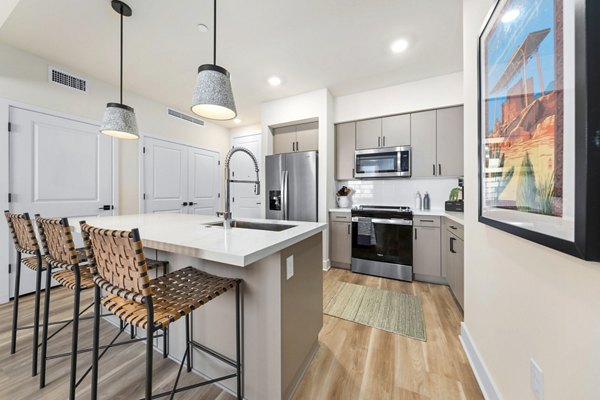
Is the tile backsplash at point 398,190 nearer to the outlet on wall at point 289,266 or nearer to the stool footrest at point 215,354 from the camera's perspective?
the outlet on wall at point 289,266

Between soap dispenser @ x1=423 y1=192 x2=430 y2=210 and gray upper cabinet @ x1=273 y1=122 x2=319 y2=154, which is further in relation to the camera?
gray upper cabinet @ x1=273 y1=122 x2=319 y2=154

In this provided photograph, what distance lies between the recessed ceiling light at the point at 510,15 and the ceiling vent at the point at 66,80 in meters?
4.30

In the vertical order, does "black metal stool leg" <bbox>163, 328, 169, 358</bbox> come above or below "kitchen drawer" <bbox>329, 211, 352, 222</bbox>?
below

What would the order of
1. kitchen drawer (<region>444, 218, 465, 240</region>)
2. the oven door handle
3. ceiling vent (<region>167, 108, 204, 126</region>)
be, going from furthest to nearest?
1. ceiling vent (<region>167, 108, 204, 126</region>)
2. the oven door handle
3. kitchen drawer (<region>444, 218, 465, 240</region>)

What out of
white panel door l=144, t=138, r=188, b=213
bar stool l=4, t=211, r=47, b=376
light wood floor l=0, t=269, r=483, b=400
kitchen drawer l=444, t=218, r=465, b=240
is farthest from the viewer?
white panel door l=144, t=138, r=188, b=213

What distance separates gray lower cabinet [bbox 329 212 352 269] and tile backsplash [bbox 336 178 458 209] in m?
0.58

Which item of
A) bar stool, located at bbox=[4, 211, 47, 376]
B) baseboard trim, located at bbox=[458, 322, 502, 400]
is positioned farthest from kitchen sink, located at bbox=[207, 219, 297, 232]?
baseboard trim, located at bbox=[458, 322, 502, 400]

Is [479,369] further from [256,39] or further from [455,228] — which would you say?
[256,39]

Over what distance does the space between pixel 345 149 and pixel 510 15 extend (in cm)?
273

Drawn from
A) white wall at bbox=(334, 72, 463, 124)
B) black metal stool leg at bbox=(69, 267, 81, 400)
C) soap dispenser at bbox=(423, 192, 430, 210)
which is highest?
white wall at bbox=(334, 72, 463, 124)

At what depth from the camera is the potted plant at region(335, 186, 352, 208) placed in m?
3.81

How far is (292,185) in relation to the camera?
3.65 meters

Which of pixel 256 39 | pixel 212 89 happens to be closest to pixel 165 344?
pixel 212 89

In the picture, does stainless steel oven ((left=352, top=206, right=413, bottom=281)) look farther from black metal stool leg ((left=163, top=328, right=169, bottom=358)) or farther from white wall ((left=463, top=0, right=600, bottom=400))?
black metal stool leg ((left=163, top=328, right=169, bottom=358))
